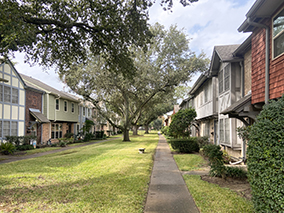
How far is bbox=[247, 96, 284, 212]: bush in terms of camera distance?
123 inches

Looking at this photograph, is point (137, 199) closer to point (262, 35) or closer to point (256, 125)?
point (256, 125)

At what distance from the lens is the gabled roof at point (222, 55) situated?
1011cm

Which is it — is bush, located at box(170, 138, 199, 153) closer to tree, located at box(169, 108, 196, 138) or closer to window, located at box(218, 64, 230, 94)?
tree, located at box(169, 108, 196, 138)

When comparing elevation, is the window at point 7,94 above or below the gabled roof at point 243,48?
below

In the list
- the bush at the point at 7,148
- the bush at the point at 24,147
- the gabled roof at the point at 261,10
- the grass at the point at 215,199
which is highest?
the gabled roof at the point at 261,10

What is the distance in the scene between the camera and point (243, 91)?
32.4ft

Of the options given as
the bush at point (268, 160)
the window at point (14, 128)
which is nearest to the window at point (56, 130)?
the window at point (14, 128)

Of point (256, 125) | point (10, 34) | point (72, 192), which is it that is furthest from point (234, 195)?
point (10, 34)

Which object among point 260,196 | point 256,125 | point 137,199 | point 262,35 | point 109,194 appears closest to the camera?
point 260,196

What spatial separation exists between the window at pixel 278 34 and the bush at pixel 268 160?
12.2 feet

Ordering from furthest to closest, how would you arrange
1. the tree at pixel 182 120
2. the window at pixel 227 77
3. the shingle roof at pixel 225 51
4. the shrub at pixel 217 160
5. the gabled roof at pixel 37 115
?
the gabled roof at pixel 37 115
the tree at pixel 182 120
the window at pixel 227 77
the shingle roof at pixel 225 51
the shrub at pixel 217 160

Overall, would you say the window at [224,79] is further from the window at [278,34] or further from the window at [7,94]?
the window at [7,94]

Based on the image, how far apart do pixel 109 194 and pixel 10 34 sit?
213 inches

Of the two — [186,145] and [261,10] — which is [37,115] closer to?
[186,145]
